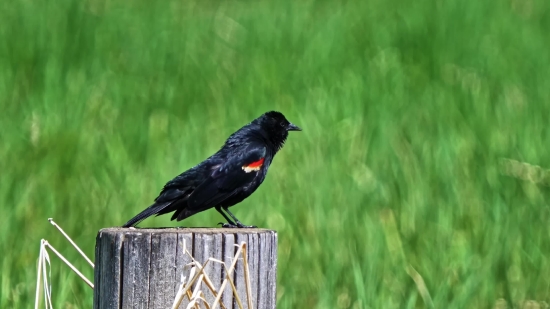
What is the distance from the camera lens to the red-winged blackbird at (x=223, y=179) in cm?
330

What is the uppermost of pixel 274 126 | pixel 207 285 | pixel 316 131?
pixel 316 131

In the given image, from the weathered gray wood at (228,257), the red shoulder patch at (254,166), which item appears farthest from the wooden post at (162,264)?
the red shoulder patch at (254,166)

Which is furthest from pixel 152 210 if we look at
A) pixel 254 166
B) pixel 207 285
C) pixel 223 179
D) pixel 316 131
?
pixel 316 131

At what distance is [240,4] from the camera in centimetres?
1065

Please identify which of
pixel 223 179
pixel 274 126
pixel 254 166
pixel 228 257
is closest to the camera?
pixel 228 257

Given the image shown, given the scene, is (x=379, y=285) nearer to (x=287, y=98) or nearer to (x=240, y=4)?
(x=287, y=98)

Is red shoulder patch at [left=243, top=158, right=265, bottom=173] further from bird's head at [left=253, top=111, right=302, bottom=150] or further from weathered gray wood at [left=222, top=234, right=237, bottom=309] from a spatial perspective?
weathered gray wood at [left=222, top=234, right=237, bottom=309]

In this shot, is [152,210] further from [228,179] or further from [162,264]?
[162,264]

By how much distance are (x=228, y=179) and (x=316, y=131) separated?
3245 millimetres

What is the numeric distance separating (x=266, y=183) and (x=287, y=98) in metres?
1.52

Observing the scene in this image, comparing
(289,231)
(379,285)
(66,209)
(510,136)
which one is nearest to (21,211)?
(66,209)

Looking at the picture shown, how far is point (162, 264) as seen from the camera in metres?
2.40

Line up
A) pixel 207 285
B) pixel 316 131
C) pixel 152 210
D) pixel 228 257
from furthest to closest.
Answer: pixel 316 131 < pixel 152 210 < pixel 228 257 < pixel 207 285

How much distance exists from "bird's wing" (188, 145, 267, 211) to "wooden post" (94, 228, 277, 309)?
822 millimetres
